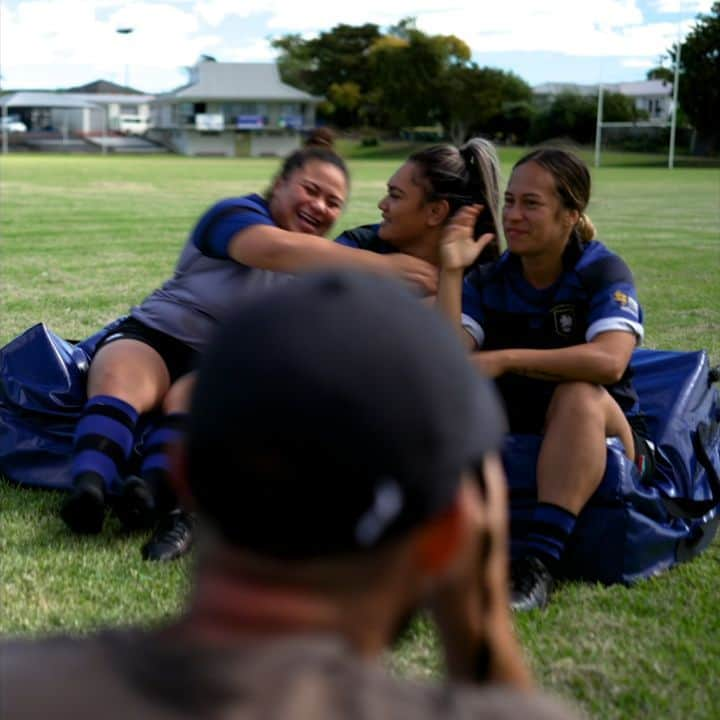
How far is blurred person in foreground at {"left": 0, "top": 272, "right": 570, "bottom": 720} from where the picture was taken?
1043mm

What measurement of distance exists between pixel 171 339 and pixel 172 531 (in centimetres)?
86

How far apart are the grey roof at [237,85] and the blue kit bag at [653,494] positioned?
9494cm

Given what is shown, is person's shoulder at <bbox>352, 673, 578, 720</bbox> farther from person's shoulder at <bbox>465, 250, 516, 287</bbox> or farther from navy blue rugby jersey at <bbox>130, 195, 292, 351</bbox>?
navy blue rugby jersey at <bbox>130, 195, 292, 351</bbox>

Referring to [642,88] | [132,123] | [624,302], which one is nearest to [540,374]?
[624,302]

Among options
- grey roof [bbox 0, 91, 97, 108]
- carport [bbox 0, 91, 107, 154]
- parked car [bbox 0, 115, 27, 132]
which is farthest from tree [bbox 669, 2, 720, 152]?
grey roof [bbox 0, 91, 97, 108]

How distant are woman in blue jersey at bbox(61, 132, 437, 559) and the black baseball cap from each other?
3.05 meters

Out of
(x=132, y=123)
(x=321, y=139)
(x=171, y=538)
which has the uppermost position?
(x=321, y=139)

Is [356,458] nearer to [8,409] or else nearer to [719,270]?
[8,409]

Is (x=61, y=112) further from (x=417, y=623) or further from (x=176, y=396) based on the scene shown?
(x=417, y=623)

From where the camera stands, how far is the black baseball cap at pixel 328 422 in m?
1.04

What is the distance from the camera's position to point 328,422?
105 cm

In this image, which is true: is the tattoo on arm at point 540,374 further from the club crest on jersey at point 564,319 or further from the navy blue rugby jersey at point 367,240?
the navy blue rugby jersey at point 367,240

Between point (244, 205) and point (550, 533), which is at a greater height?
point (244, 205)

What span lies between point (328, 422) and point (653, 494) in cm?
337
